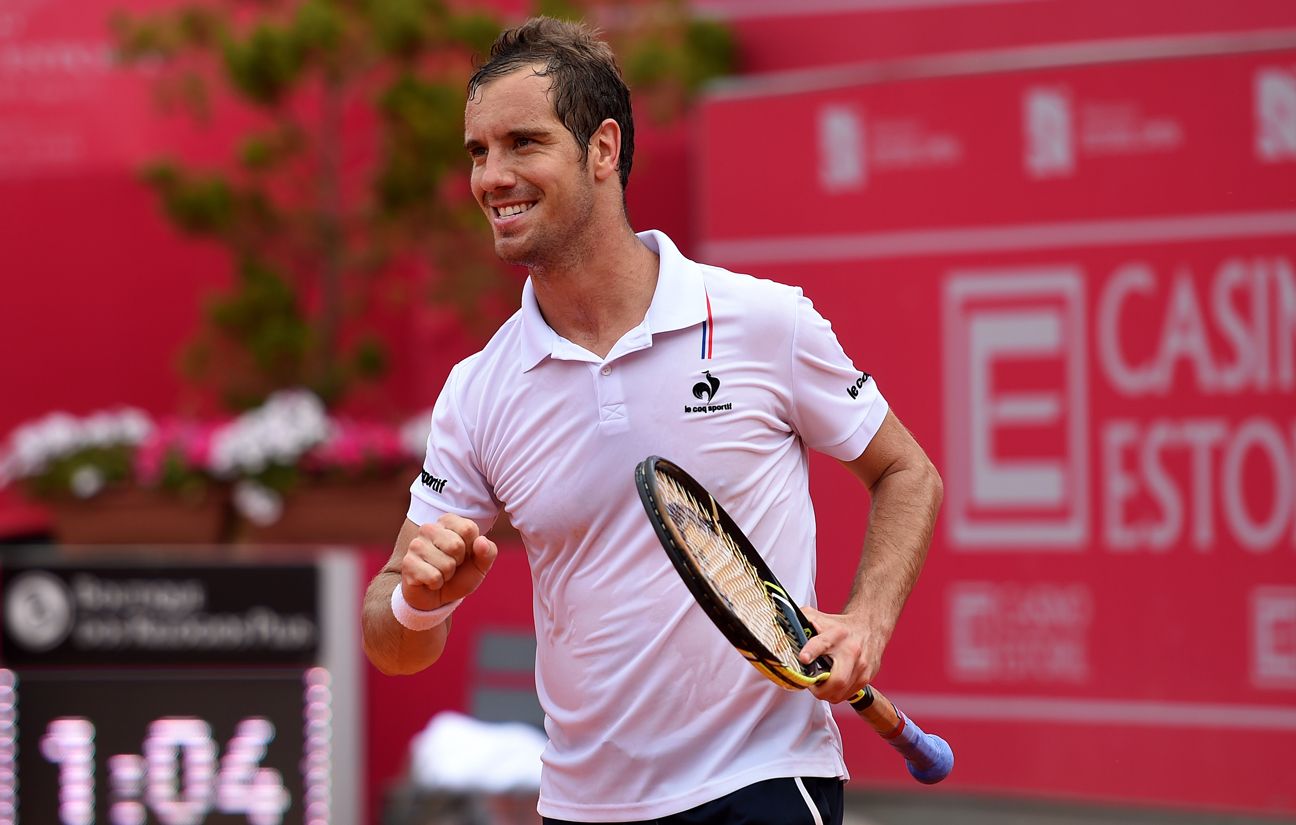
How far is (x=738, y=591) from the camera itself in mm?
2338

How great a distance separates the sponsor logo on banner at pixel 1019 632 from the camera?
19.1ft

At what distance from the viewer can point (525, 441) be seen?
2.64 meters

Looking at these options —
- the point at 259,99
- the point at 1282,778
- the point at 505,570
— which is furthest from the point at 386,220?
the point at 1282,778

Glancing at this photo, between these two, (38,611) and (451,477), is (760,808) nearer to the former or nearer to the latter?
(451,477)

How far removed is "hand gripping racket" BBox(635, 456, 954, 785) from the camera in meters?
2.19

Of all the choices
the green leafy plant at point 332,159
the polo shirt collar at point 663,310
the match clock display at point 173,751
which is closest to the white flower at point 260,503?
the match clock display at point 173,751

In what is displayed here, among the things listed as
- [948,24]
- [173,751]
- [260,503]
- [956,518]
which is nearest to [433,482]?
[173,751]

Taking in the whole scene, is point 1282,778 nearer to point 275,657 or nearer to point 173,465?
point 275,657

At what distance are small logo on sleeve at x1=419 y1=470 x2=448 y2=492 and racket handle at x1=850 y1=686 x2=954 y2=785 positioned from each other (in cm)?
70

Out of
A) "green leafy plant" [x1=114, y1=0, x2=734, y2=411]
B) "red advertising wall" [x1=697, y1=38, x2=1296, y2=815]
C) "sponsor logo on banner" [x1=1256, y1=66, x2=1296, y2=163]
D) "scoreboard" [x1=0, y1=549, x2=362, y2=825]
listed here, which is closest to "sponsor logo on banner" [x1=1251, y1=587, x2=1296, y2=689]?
"red advertising wall" [x1=697, y1=38, x2=1296, y2=815]

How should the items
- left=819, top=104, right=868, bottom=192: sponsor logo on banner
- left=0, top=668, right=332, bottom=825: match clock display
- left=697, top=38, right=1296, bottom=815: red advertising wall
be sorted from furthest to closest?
left=819, top=104, right=868, bottom=192: sponsor logo on banner, left=697, top=38, right=1296, bottom=815: red advertising wall, left=0, top=668, right=332, bottom=825: match clock display

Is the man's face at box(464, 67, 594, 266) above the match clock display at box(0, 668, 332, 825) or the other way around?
above

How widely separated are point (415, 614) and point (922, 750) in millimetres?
740

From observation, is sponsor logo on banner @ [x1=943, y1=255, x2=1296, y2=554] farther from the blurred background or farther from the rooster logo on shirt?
the rooster logo on shirt
